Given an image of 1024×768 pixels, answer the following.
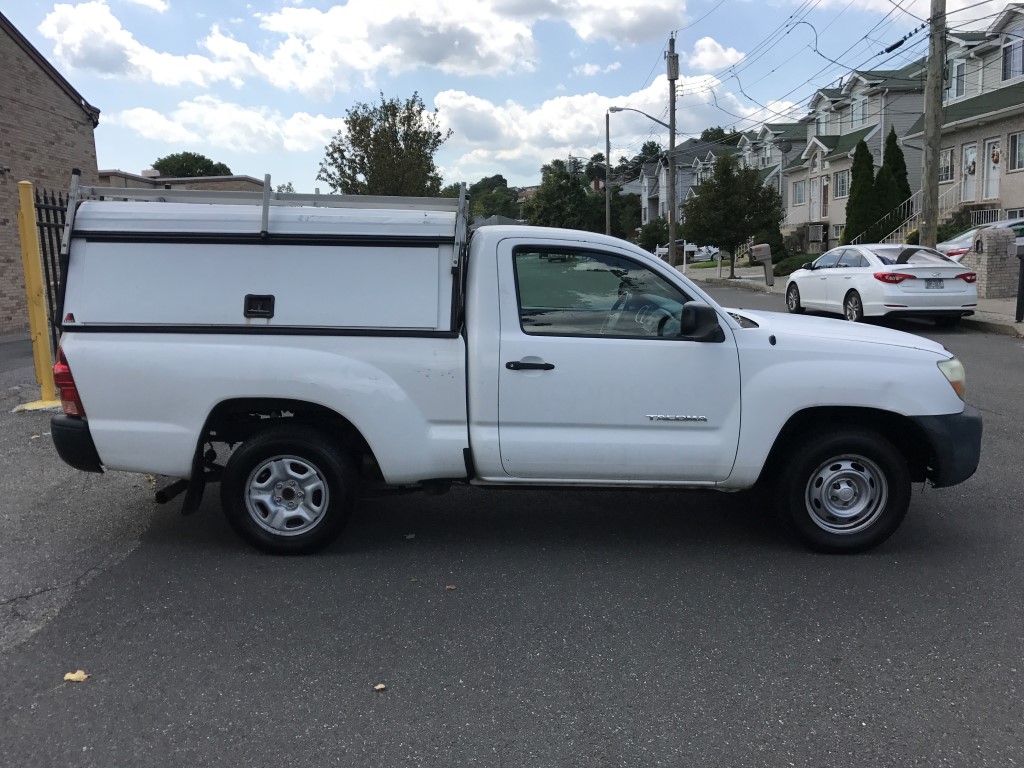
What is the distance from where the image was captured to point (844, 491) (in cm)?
489

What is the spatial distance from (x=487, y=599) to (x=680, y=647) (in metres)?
1.03

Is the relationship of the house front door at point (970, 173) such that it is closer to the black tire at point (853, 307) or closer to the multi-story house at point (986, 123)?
the multi-story house at point (986, 123)

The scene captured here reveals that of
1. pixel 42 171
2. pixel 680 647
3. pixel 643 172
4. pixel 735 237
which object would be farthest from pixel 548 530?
pixel 643 172

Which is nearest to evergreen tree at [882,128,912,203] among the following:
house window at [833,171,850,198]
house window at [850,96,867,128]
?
house window at [833,171,850,198]

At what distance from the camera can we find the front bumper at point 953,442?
15.6ft

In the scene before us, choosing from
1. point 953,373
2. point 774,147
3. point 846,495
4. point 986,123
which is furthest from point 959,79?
point 846,495

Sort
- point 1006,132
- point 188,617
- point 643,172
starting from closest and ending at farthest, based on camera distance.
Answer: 1. point 188,617
2. point 1006,132
3. point 643,172

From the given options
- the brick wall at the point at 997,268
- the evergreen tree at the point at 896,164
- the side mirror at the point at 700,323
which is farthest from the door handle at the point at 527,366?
the evergreen tree at the point at 896,164

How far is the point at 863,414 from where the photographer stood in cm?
492

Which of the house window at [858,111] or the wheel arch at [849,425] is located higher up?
the house window at [858,111]

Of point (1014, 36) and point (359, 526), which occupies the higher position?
point (1014, 36)

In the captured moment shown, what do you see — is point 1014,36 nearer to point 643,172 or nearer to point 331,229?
point 331,229

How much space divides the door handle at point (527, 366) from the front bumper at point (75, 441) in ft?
7.60

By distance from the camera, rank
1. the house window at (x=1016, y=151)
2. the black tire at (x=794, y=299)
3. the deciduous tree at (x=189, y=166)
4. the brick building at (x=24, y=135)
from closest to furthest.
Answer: the black tire at (x=794, y=299)
the brick building at (x=24, y=135)
the house window at (x=1016, y=151)
the deciduous tree at (x=189, y=166)
